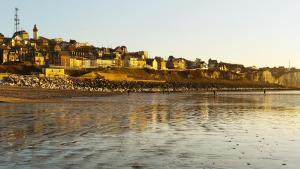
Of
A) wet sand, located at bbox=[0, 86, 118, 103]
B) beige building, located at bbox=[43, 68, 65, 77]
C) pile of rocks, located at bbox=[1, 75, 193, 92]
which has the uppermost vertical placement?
beige building, located at bbox=[43, 68, 65, 77]

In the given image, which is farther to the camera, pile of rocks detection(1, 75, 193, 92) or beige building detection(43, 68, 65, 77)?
beige building detection(43, 68, 65, 77)

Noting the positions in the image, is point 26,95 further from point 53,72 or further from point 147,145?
point 53,72

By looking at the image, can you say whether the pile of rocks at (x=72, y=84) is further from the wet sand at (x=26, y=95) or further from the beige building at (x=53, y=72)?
the wet sand at (x=26, y=95)

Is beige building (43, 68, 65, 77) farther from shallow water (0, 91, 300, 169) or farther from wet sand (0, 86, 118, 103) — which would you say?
shallow water (0, 91, 300, 169)

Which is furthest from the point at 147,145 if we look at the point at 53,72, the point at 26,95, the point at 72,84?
the point at 53,72

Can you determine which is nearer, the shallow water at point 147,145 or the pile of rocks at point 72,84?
Answer: the shallow water at point 147,145

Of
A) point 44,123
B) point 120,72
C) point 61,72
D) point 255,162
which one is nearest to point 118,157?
point 255,162

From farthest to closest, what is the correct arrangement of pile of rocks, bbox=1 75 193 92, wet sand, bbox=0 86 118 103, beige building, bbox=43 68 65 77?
beige building, bbox=43 68 65 77 < pile of rocks, bbox=1 75 193 92 < wet sand, bbox=0 86 118 103

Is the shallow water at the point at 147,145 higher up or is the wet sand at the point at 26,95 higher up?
the wet sand at the point at 26,95

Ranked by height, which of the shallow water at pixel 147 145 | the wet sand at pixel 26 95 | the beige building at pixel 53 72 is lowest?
the shallow water at pixel 147 145

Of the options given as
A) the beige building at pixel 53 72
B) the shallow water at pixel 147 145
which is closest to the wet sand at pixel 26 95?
the shallow water at pixel 147 145

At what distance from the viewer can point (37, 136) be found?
20.8m

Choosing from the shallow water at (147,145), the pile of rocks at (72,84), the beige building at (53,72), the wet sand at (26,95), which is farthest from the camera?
the beige building at (53,72)

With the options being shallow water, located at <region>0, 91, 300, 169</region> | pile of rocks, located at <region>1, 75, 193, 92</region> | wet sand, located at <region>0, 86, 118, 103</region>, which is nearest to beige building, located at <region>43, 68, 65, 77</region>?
pile of rocks, located at <region>1, 75, 193, 92</region>
